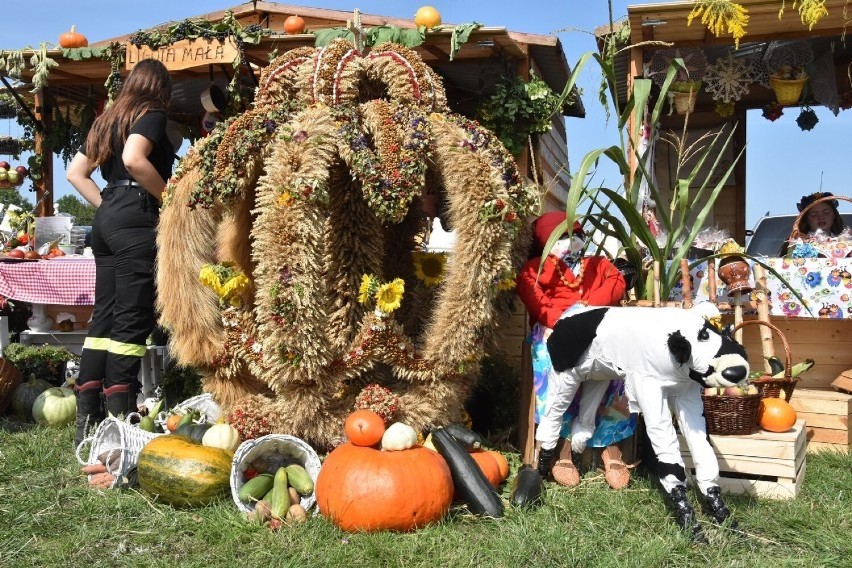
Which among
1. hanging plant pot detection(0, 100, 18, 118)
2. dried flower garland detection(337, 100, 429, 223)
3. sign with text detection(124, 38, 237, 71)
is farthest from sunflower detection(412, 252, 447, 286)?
hanging plant pot detection(0, 100, 18, 118)

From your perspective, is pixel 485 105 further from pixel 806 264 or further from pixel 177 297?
pixel 177 297

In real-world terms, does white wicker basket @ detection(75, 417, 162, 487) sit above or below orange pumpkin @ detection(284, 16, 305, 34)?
below

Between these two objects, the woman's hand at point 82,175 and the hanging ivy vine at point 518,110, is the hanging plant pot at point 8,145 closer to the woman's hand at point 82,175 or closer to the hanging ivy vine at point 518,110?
the woman's hand at point 82,175

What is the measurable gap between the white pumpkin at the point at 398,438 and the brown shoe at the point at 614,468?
1.01m

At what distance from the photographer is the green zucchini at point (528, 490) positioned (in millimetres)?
3242

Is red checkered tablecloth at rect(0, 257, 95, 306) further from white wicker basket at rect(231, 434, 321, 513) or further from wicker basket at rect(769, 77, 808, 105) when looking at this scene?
wicker basket at rect(769, 77, 808, 105)

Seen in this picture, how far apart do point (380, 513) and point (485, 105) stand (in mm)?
4410

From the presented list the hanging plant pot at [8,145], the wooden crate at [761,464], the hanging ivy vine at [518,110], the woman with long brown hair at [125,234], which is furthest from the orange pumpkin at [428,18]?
the hanging plant pot at [8,145]

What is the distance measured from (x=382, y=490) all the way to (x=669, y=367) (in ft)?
4.13

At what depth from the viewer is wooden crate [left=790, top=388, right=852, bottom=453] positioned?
170 inches

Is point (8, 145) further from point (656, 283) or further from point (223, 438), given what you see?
point (656, 283)

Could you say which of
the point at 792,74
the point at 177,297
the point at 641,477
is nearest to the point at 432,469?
the point at 641,477

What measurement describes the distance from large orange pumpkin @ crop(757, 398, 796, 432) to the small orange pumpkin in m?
6.93

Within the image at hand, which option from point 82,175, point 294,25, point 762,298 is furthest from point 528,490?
point 294,25
